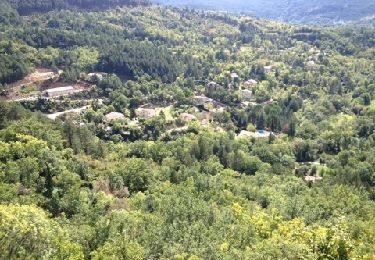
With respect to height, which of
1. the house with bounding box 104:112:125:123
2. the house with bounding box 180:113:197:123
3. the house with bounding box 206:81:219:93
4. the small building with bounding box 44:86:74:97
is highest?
the small building with bounding box 44:86:74:97

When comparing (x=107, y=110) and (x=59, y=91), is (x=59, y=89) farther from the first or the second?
(x=107, y=110)

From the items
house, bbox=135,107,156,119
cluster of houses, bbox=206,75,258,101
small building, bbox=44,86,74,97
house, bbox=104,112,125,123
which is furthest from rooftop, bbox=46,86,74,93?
cluster of houses, bbox=206,75,258,101

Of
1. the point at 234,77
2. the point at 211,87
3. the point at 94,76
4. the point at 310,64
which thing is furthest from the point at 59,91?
the point at 310,64

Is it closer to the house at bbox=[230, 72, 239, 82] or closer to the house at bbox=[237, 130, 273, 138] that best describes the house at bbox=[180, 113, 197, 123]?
the house at bbox=[237, 130, 273, 138]

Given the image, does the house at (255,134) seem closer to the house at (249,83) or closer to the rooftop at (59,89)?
the house at (249,83)

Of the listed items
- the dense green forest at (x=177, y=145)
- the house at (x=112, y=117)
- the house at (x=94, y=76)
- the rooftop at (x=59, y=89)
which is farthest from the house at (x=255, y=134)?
the rooftop at (x=59, y=89)
